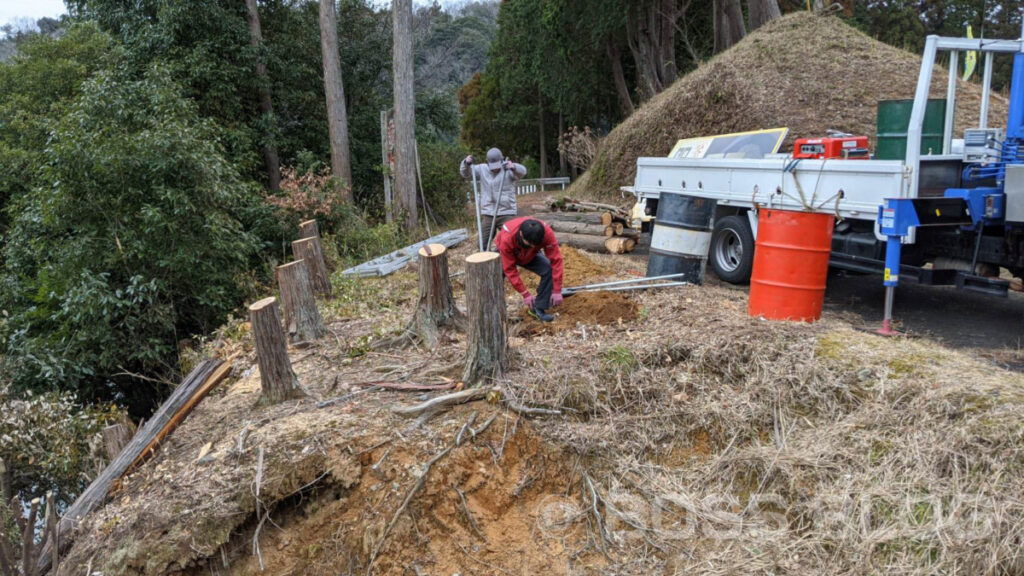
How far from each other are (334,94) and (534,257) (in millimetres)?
12218

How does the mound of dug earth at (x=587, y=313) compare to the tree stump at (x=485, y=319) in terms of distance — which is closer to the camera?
→ the tree stump at (x=485, y=319)

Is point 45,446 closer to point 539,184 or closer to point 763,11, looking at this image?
point 763,11

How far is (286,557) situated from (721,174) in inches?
261

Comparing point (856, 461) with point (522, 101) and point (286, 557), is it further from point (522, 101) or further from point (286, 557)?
point (522, 101)

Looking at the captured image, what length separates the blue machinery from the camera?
5.89 meters

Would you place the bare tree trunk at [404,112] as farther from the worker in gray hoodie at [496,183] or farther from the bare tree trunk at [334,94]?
the worker in gray hoodie at [496,183]

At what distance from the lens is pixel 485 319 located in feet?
15.6

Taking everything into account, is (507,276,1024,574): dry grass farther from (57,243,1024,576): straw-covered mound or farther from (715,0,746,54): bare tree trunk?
(715,0,746,54): bare tree trunk

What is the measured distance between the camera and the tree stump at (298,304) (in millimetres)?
6477

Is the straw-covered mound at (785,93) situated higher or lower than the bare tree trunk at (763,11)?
lower

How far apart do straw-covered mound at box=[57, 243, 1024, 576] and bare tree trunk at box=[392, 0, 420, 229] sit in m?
11.0

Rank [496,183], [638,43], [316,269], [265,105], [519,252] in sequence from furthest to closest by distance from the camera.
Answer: [638,43] < [265,105] < [316,269] < [496,183] < [519,252]

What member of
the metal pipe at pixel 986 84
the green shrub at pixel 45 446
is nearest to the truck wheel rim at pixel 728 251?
the metal pipe at pixel 986 84

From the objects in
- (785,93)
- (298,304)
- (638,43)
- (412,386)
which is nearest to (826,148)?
(412,386)
